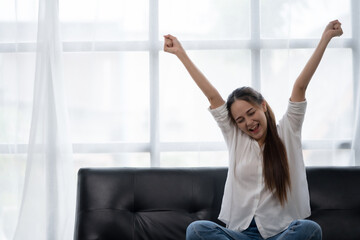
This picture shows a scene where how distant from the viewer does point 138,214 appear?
222 centimetres

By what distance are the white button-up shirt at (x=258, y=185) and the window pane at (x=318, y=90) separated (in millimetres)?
572

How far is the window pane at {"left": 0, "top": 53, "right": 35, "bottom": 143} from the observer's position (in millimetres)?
2621

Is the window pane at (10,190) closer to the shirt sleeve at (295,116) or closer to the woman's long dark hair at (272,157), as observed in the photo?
the woman's long dark hair at (272,157)

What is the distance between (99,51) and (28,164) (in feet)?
2.57

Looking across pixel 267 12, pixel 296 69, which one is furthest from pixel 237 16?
pixel 296 69

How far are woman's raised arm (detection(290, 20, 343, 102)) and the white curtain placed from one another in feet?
4.41

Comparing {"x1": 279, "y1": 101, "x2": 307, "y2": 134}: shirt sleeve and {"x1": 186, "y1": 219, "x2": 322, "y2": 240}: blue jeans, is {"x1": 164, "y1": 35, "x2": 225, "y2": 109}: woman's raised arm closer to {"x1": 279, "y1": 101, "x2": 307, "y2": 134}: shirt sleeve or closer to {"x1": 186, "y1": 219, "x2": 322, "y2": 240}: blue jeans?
{"x1": 279, "y1": 101, "x2": 307, "y2": 134}: shirt sleeve

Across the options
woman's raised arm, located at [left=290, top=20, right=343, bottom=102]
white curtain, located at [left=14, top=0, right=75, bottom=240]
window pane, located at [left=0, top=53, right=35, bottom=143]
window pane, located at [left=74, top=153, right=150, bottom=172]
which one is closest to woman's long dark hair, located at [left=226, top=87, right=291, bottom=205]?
woman's raised arm, located at [left=290, top=20, right=343, bottom=102]

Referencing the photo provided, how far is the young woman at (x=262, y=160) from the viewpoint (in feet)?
6.70

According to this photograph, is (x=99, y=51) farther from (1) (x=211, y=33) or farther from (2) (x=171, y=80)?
(1) (x=211, y=33)

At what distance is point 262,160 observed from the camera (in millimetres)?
2111

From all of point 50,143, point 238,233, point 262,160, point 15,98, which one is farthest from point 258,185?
point 15,98

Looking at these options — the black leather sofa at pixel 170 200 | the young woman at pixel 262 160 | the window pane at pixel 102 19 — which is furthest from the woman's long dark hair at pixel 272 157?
the window pane at pixel 102 19

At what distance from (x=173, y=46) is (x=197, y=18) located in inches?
24.1
